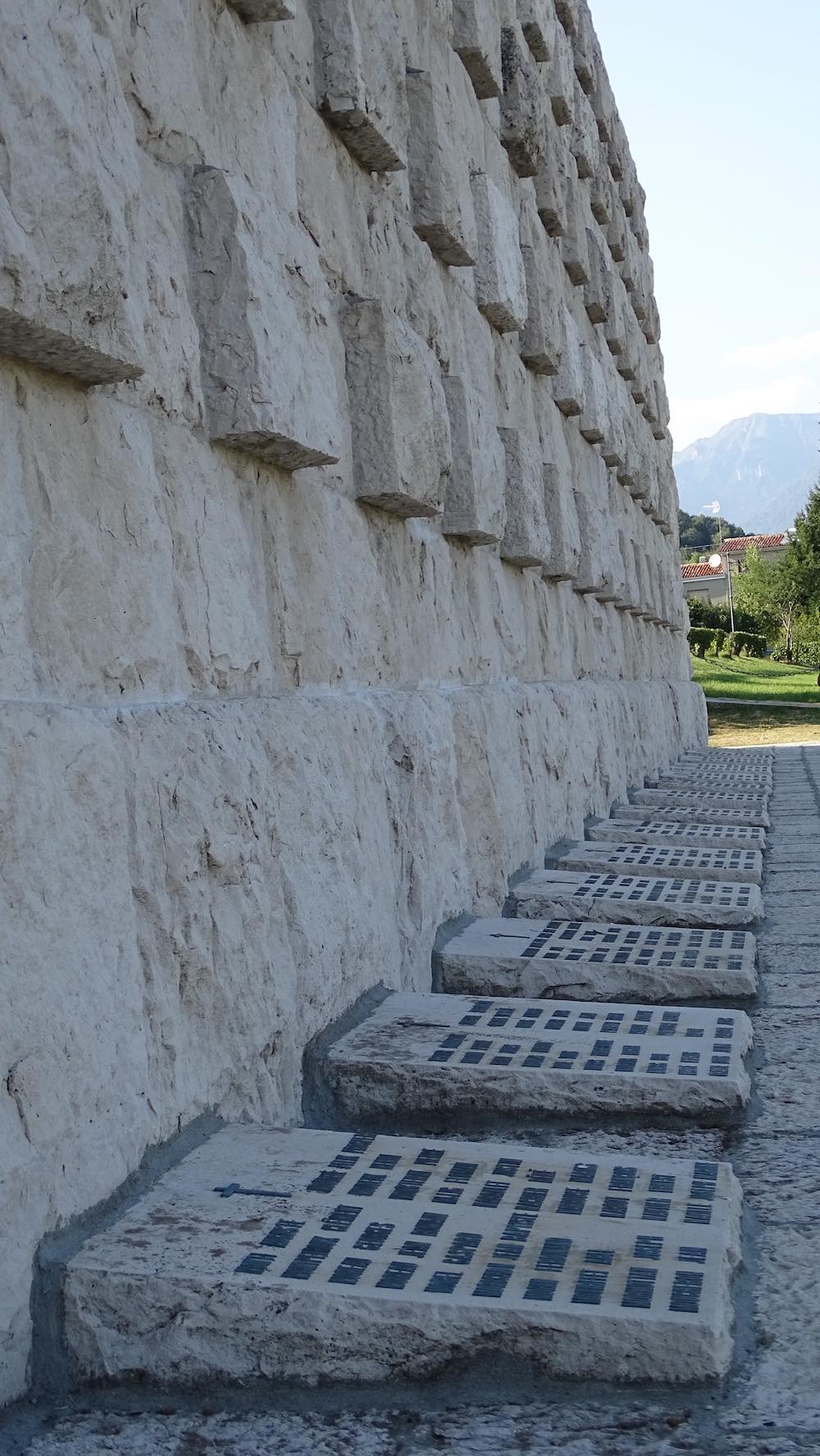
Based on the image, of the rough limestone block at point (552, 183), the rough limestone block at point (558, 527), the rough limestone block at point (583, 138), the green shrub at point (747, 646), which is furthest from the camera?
the green shrub at point (747, 646)

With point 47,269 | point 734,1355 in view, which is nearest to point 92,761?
point 47,269

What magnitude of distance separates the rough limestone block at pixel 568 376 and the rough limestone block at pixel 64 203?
4.32m

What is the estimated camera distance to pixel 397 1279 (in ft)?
4.83

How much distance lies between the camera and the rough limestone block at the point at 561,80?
20.7ft

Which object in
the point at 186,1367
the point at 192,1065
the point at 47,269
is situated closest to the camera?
the point at 186,1367

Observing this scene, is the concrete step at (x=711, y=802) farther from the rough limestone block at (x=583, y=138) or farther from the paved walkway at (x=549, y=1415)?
the paved walkway at (x=549, y=1415)

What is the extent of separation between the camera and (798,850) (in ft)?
17.3

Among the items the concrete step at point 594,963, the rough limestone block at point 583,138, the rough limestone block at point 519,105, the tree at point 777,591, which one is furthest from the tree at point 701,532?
the concrete step at point 594,963

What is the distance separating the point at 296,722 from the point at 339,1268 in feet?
→ 3.54

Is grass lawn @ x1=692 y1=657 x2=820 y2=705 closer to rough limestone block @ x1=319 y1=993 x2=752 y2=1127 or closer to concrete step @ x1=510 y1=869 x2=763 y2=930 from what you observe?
concrete step @ x1=510 y1=869 x2=763 y2=930

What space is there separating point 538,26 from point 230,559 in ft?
14.9

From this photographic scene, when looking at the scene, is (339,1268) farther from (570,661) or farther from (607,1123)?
(570,661)

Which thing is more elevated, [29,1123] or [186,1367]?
[29,1123]

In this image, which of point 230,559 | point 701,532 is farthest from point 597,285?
point 701,532
